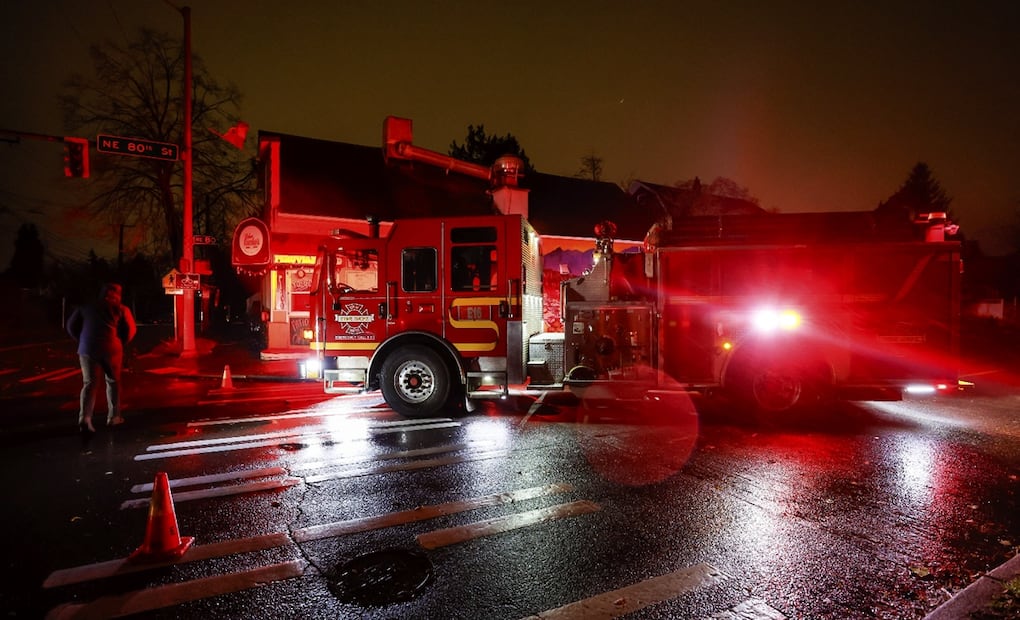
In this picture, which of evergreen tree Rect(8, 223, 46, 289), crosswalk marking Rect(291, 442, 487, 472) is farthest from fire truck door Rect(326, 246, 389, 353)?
evergreen tree Rect(8, 223, 46, 289)

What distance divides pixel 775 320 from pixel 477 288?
13.9ft

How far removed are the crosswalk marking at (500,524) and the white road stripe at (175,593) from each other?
90 centimetres

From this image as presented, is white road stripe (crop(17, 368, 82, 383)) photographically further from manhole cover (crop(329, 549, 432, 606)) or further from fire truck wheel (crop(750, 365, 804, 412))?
fire truck wheel (crop(750, 365, 804, 412))

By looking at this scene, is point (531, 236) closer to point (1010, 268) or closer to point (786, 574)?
Result: point (786, 574)

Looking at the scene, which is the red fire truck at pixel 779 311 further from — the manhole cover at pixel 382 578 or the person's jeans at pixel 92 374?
the person's jeans at pixel 92 374

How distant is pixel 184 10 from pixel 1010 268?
52.7m

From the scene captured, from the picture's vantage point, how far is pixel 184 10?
16375 millimetres

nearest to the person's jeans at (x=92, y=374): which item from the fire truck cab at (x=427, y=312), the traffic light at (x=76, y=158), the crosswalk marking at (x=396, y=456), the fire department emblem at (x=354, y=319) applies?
the fire truck cab at (x=427, y=312)

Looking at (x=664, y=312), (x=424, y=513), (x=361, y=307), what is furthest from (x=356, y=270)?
(x=424, y=513)

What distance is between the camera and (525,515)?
4.52 meters

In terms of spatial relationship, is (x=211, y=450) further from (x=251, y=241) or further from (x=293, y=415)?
(x=251, y=241)

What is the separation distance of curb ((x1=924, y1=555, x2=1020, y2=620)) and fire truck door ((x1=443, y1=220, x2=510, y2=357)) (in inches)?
220

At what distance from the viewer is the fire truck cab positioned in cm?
799

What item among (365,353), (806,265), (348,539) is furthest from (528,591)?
(806,265)
